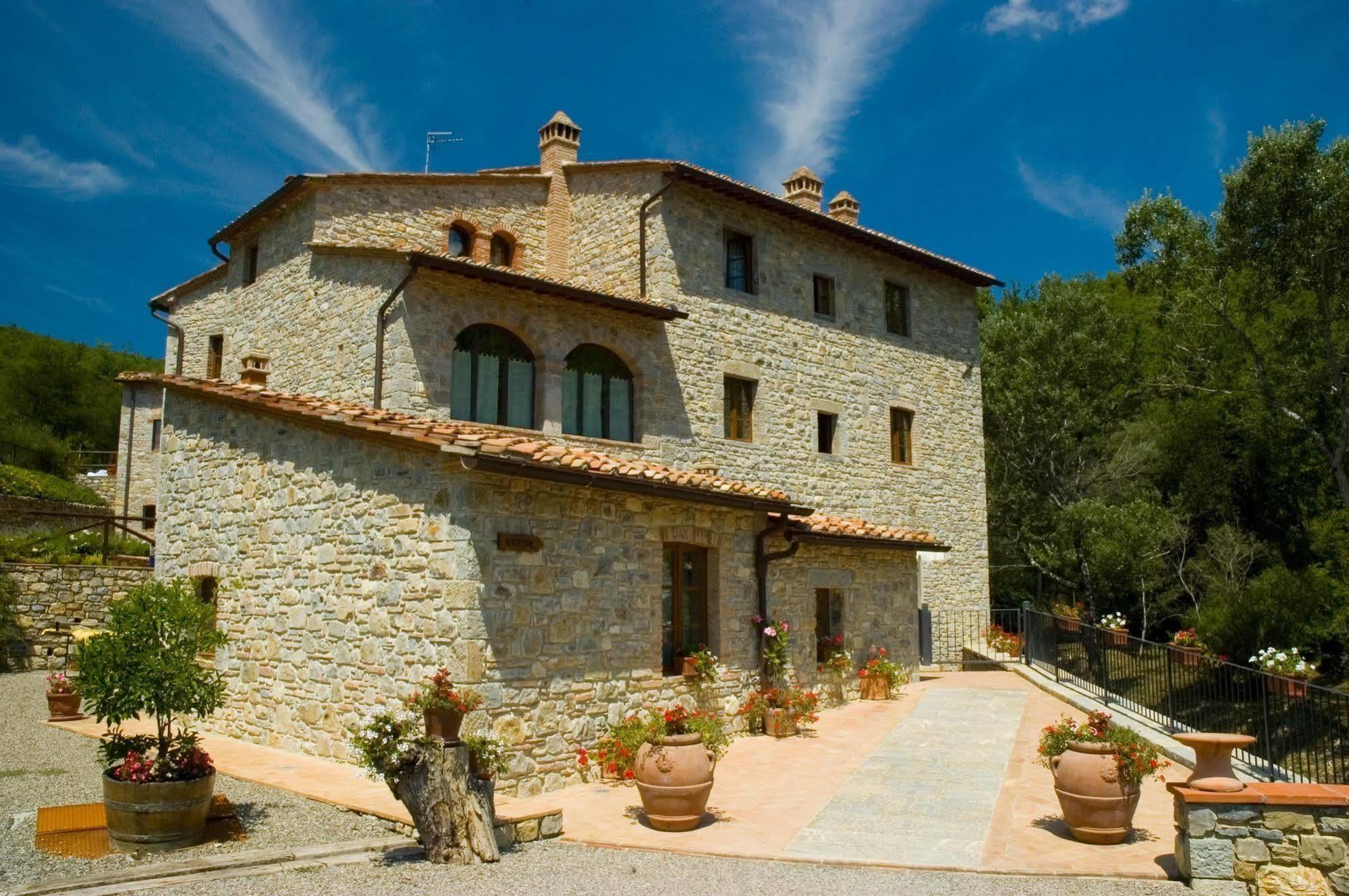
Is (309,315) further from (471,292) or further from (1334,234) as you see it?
(1334,234)

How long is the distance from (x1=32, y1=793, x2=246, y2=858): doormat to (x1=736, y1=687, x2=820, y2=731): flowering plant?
626 centimetres

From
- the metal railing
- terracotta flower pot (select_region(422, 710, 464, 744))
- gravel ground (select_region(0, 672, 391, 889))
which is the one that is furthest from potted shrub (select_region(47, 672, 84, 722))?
the metal railing

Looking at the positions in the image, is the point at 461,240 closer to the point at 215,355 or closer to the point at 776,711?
the point at 215,355

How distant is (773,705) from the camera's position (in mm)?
12688

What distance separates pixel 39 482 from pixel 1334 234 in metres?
31.3

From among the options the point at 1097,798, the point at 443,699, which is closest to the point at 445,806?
the point at 443,699

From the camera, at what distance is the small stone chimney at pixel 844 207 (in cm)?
2288

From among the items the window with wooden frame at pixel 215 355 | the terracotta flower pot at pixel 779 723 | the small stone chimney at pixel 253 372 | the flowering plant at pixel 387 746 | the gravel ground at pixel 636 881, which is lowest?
the gravel ground at pixel 636 881

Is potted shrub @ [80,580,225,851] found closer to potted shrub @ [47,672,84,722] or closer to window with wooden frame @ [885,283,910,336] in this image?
Result: potted shrub @ [47,672,84,722]

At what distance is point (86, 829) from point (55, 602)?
11687mm

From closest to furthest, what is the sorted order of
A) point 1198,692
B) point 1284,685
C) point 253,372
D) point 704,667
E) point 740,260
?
1. point 704,667
2. point 1284,685
3. point 253,372
4. point 1198,692
5. point 740,260

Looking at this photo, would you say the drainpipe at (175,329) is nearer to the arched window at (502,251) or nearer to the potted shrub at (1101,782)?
the arched window at (502,251)

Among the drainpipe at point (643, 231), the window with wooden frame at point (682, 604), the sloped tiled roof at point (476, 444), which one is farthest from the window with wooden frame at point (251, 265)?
the window with wooden frame at point (682, 604)

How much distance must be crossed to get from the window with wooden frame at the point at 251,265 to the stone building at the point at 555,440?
0.08 meters
